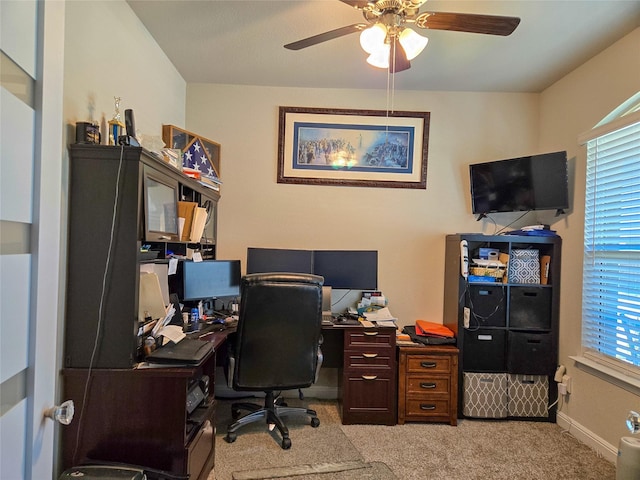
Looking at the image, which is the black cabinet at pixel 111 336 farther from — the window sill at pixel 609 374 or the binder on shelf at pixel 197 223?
the window sill at pixel 609 374

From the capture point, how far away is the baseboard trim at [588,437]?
90.9 inches

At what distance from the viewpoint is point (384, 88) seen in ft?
10.5

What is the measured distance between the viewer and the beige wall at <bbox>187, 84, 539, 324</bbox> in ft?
10.6

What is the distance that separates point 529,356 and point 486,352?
33 centimetres

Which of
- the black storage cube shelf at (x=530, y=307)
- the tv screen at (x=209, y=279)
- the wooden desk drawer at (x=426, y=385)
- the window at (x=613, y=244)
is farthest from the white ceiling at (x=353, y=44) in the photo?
the wooden desk drawer at (x=426, y=385)

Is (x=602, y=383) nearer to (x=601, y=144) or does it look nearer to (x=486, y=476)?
(x=486, y=476)

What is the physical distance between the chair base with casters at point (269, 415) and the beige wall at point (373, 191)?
3.94ft

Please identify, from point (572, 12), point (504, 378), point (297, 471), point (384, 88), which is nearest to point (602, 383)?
point (504, 378)

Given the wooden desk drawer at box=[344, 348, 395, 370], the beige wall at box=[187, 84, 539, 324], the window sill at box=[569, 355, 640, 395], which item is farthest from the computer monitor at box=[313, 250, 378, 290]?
the window sill at box=[569, 355, 640, 395]

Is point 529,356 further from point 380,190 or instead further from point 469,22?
point 469,22

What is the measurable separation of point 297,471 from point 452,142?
2.88m

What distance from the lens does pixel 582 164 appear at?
8.89 feet

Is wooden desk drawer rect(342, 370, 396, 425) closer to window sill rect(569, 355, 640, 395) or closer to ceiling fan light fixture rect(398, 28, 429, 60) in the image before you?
window sill rect(569, 355, 640, 395)

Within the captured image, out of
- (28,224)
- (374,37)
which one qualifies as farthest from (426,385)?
(28,224)
